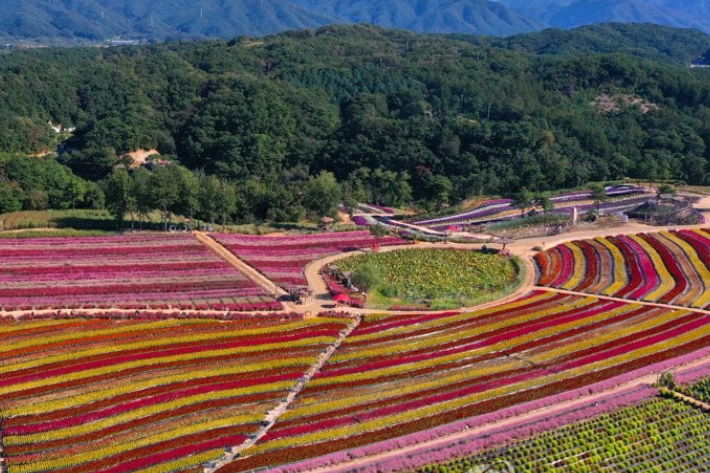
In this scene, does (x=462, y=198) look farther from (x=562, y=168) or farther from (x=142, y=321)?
(x=142, y=321)

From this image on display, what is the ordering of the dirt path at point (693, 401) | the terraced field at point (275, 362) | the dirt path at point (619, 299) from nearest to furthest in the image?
the terraced field at point (275, 362) < the dirt path at point (693, 401) < the dirt path at point (619, 299)

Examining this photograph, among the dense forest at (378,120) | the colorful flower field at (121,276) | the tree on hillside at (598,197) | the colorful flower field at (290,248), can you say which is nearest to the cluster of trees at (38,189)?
the dense forest at (378,120)

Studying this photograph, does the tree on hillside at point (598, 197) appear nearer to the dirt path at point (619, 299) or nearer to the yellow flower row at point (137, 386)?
the dirt path at point (619, 299)

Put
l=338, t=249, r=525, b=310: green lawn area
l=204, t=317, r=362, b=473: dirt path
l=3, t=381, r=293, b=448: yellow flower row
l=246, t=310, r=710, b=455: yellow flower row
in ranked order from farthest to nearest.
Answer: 1. l=338, t=249, r=525, b=310: green lawn area
2. l=246, t=310, r=710, b=455: yellow flower row
3. l=3, t=381, r=293, b=448: yellow flower row
4. l=204, t=317, r=362, b=473: dirt path

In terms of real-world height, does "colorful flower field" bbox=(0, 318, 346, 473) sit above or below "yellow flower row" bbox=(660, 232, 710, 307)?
below

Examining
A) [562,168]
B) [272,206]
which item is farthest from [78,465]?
[562,168]

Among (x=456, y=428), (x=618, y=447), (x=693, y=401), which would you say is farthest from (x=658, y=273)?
(x=456, y=428)

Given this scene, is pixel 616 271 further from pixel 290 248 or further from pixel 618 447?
pixel 618 447

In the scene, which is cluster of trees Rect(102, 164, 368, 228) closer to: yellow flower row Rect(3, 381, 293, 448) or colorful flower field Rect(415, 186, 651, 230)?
colorful flower field Rect(415, 186, 651, 230)

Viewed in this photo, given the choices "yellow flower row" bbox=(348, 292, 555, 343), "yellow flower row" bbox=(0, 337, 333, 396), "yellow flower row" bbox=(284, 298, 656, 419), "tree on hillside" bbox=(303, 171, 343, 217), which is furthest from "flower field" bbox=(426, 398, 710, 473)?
"tree on hillside" bbox=(303, 171, 343, 217)
